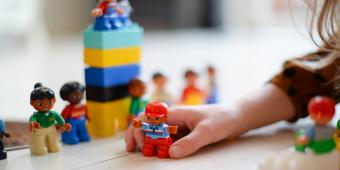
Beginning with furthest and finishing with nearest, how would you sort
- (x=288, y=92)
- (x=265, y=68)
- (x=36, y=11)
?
1. (x=36, y=11)
2. (x=265, y=68)
3. (x=288, y=92)

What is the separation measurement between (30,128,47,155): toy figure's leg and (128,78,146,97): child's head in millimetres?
229

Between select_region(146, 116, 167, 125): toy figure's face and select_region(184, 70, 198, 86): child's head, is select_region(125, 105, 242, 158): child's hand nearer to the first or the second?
select_region(146, 116, 167, 125): toy figure's face

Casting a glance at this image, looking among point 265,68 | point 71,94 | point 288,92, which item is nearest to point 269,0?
point 265,68

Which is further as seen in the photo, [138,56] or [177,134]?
[138,56]

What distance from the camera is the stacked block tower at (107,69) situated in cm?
93

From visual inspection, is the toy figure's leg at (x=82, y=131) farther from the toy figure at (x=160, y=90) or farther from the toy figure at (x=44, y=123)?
the toy figure at (x=160, y=90)

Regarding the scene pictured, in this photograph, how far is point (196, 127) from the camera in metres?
0.82

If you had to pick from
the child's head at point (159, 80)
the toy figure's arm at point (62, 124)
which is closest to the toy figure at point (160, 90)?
the child's head at point (159, 80)

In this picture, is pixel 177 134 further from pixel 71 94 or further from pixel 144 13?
pixel 144 13

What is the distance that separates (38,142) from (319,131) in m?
0.41

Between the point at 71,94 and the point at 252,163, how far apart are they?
0.31 meters

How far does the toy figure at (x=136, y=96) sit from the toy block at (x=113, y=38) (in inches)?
2.8

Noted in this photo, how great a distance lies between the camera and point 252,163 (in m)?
0.78

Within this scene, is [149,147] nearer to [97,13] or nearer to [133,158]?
[133,158]
